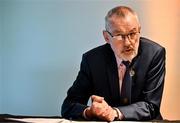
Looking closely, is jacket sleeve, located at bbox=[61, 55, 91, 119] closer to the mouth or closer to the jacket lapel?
the jacket lapel

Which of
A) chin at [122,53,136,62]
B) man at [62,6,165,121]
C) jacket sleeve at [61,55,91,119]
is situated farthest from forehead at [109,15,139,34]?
jacket sleeve at [61,55,91,119]

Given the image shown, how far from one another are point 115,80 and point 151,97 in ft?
0.61

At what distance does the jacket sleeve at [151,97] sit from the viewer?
1384 millimetres

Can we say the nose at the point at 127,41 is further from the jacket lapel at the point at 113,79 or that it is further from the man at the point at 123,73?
the jacket lapel at the point at 113,79

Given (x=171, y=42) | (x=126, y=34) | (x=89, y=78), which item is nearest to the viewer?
(x=126, y=34)

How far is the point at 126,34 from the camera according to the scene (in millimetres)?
1481

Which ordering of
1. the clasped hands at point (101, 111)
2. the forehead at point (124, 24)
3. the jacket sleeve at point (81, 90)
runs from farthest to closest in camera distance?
the jacket sleeve at point (81, 90), the forehead at point (124, 24), the clasped hands at point (101, 111)

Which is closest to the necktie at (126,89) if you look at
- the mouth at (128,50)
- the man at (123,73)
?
the man at (123,73)

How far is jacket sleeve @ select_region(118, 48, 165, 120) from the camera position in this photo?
1.38 meters

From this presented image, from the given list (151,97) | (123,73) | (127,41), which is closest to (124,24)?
(127,41)

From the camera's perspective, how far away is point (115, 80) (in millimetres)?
1567

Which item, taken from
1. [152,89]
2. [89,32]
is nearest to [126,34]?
[152,89]

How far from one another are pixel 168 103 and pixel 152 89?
78cm

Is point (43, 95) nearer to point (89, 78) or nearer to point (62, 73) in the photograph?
point (62, 73)
